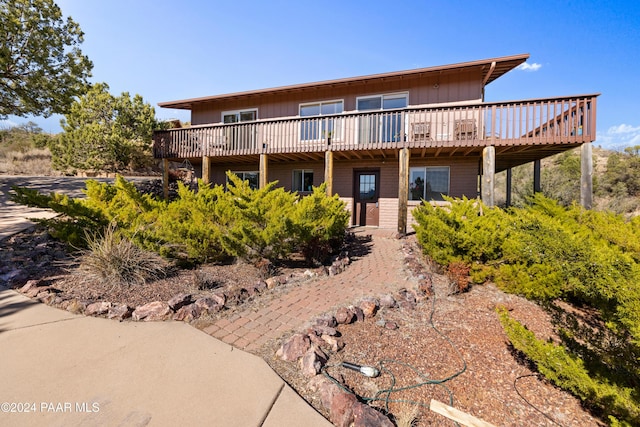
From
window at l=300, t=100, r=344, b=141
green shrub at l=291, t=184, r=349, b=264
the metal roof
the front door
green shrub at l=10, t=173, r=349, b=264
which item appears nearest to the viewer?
green shrub at l=10, t=173, r=349, b=264

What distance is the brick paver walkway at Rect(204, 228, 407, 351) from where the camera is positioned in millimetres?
2972

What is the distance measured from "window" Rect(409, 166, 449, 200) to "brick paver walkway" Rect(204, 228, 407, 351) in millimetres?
Result: 4878

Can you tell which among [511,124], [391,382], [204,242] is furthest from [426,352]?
[511,124]

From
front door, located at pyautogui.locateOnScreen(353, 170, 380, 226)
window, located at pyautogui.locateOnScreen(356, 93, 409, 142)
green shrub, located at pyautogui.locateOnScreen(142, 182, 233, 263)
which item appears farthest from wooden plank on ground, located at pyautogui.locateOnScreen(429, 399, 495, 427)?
front door, located at pyautogui.locateOnScreen(353, 170, 380, 226)

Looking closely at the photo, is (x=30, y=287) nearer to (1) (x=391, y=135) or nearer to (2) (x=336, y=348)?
(2) (x=336, y=348)

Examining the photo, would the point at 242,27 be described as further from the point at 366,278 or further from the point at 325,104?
the point at 366,278

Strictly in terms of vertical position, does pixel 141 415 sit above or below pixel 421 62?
below

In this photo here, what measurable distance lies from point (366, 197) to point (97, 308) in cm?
941

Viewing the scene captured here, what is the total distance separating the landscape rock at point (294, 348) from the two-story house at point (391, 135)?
680 cm

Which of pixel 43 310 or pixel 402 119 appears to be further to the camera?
pixel 402 119

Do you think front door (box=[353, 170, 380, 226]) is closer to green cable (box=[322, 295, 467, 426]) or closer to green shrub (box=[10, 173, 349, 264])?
green shrub (box=[10, 173, 349, 264])

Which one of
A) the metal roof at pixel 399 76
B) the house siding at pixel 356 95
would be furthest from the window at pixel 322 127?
the metal roof at pixel 399 76

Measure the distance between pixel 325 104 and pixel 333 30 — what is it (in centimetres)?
262

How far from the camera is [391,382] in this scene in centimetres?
224
